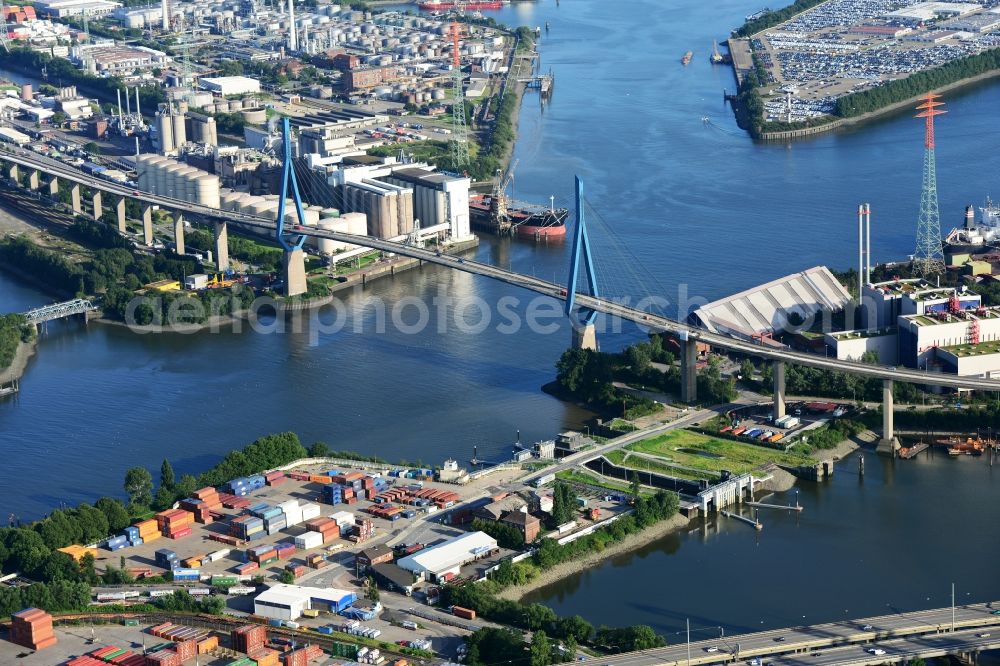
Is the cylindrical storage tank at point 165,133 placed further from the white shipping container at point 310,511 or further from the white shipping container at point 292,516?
the white shipping container at point 292,516

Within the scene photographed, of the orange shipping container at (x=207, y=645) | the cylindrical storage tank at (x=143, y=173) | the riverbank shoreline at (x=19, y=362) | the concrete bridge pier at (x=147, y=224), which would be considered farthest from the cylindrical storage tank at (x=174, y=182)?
the orange shipping container at (x=207, y=645)

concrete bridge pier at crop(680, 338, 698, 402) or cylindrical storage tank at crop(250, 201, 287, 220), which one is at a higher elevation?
cylindrical storage tank at crop(250, 201, 287, 220)

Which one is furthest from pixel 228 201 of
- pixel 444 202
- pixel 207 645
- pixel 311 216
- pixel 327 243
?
pixel 207 645

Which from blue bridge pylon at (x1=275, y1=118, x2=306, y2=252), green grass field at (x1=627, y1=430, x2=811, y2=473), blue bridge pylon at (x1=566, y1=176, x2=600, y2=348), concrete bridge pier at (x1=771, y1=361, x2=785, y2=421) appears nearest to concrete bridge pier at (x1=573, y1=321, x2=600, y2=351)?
blue bridge pylon at (x1=566, y1=176, x2=600, y2=348)

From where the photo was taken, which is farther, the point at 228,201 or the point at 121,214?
the point at 121,214

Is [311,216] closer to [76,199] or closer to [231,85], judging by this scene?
[76,199]

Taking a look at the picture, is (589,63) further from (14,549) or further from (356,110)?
(14,549)

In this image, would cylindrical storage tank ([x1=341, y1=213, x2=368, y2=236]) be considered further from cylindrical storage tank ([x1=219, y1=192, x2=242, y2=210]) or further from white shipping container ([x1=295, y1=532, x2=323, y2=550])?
white shipping container ([x1=295, y1=532, x2=323, y2=550])
